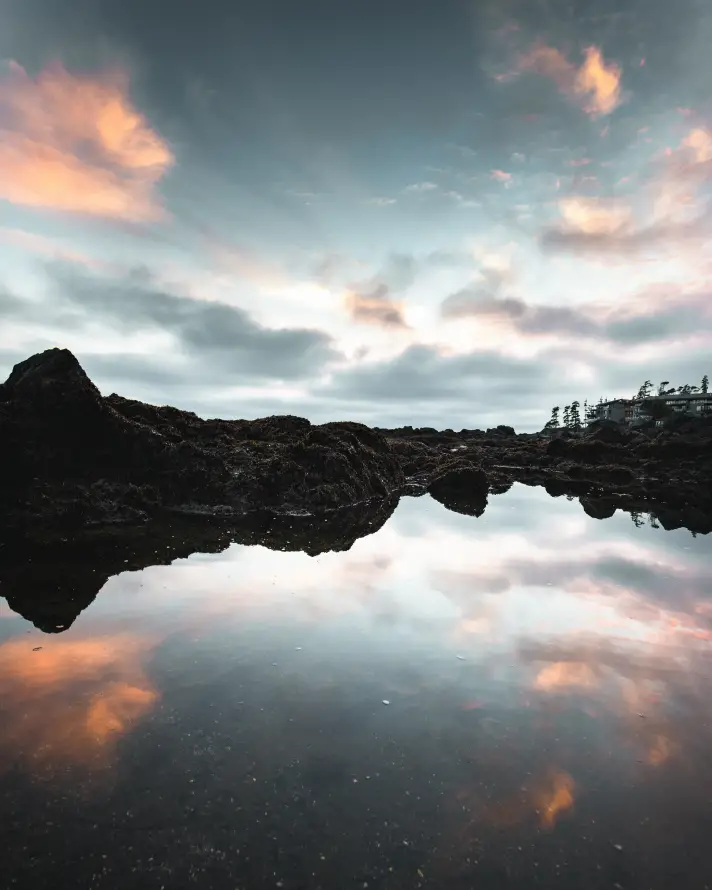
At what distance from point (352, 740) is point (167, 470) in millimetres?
22211

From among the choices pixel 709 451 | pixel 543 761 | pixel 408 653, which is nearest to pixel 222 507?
pixel 408 653

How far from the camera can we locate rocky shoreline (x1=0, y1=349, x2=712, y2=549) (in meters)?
21.9

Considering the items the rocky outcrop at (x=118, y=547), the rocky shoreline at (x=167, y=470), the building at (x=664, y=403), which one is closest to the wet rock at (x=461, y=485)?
the rocky shoreline at (x=167, y=470)

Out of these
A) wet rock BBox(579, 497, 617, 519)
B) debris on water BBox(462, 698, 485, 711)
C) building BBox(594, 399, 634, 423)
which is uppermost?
building BBox(594, 399, 634, 423)

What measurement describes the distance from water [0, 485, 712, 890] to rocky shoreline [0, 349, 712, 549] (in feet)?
34.1

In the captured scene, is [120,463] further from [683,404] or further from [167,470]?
[683,404]

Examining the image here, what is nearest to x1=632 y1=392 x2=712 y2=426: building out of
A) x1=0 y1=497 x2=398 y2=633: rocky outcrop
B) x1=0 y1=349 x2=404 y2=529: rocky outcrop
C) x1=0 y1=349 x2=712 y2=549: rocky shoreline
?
x1=0 y1=349 x2=712 y2=549: rocky shoreline

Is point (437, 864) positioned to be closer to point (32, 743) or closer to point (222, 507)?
point (32, 743)

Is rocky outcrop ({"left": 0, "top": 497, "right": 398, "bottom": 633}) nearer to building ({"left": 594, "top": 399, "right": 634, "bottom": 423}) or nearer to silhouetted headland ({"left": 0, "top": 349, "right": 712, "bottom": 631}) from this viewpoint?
silhouetted headland ({"left": 0, "top": 349, "right": 712, "bottom": 631})

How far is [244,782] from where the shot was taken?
239 inches

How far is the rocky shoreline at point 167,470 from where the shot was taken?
71.9ft

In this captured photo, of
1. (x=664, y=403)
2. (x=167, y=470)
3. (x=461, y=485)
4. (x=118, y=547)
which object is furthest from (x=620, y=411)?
(x=118, y=547)

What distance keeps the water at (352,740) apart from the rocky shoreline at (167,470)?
10398 mm

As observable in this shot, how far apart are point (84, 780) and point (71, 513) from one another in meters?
18.1
